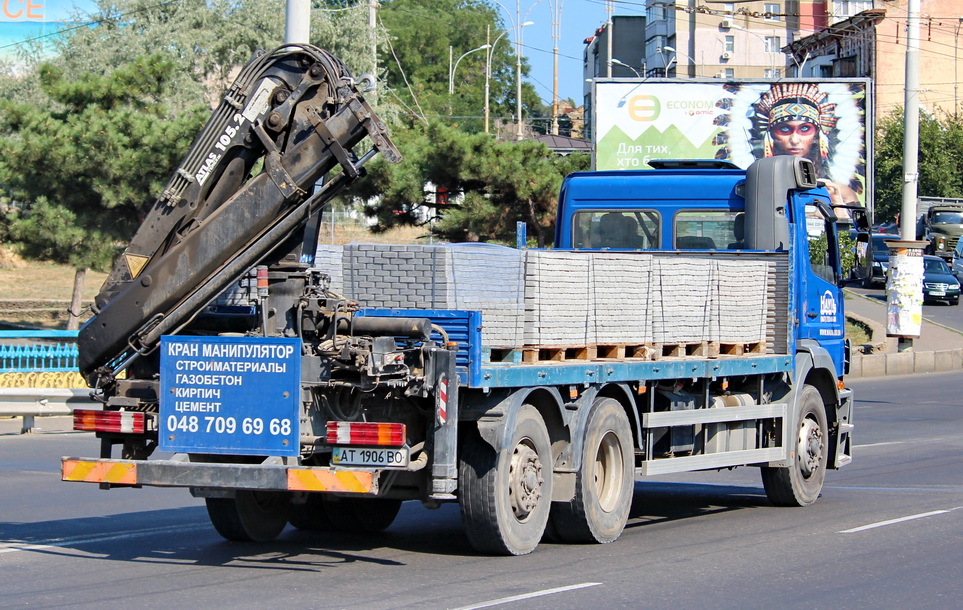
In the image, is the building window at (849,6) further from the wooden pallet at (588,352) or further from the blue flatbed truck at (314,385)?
the blue flatbed truck at (314,385)

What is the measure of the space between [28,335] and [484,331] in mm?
Answer: 12467

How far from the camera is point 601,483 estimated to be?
31.1ft

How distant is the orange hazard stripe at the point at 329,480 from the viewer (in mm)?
7527

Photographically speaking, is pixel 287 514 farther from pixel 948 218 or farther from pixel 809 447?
pixel 948 218

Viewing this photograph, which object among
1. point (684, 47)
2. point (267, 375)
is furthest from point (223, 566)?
point (684, 47)

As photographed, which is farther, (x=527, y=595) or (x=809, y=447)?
(x=809, y=447)

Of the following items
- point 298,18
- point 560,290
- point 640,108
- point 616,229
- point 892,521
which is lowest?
point 892,521

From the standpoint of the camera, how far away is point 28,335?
18594mm

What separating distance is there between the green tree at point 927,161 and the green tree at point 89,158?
169 ft

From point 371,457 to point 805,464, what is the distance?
5.78 meters

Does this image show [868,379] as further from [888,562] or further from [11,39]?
[11,39]

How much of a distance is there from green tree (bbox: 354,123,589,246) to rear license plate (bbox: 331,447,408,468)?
61.4 ft

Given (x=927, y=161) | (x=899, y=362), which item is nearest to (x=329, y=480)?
(x=899, y=362)

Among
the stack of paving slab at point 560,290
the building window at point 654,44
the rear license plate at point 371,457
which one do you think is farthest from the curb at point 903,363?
the building window at point 654,44
